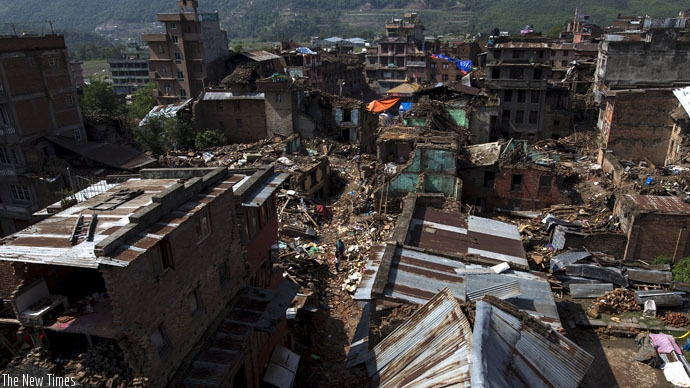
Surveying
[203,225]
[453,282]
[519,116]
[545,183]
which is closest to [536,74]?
[519,116]

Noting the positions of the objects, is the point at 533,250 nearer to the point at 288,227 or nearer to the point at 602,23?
the point at 288,227

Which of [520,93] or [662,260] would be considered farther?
[520,93]

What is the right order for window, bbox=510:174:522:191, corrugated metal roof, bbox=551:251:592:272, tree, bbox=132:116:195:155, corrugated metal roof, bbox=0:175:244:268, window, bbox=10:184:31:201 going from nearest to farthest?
corrugated metal roof, bbox=0:175:244:268 → corrugated metal roof, bbox=551:251:592:272 → window, bbox=510:174:522:191 → window, bbox=10:184:31:201 → tree, bbox=132:116:195:155

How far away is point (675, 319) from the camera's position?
622 inches

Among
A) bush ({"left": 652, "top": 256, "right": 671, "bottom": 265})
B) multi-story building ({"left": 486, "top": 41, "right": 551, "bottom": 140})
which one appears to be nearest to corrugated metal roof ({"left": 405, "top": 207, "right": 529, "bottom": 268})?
bush ({"left": 652, "top": 256, "right": 671, "bottom": 265})

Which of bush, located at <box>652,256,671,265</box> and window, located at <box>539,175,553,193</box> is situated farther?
window, located at <box>539,175,553,193</box>

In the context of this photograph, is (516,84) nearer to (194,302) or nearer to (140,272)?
(194,302)

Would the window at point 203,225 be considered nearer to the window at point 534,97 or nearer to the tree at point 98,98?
the window at point 534,97

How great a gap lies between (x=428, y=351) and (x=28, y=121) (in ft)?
95.6

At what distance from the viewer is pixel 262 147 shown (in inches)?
1410

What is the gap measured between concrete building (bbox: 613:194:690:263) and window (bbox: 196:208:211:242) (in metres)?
18.4

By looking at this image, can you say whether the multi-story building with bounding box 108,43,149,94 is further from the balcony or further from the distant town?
the balcony

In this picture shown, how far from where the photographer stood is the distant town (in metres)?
9.14

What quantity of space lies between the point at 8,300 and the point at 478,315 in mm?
9629
